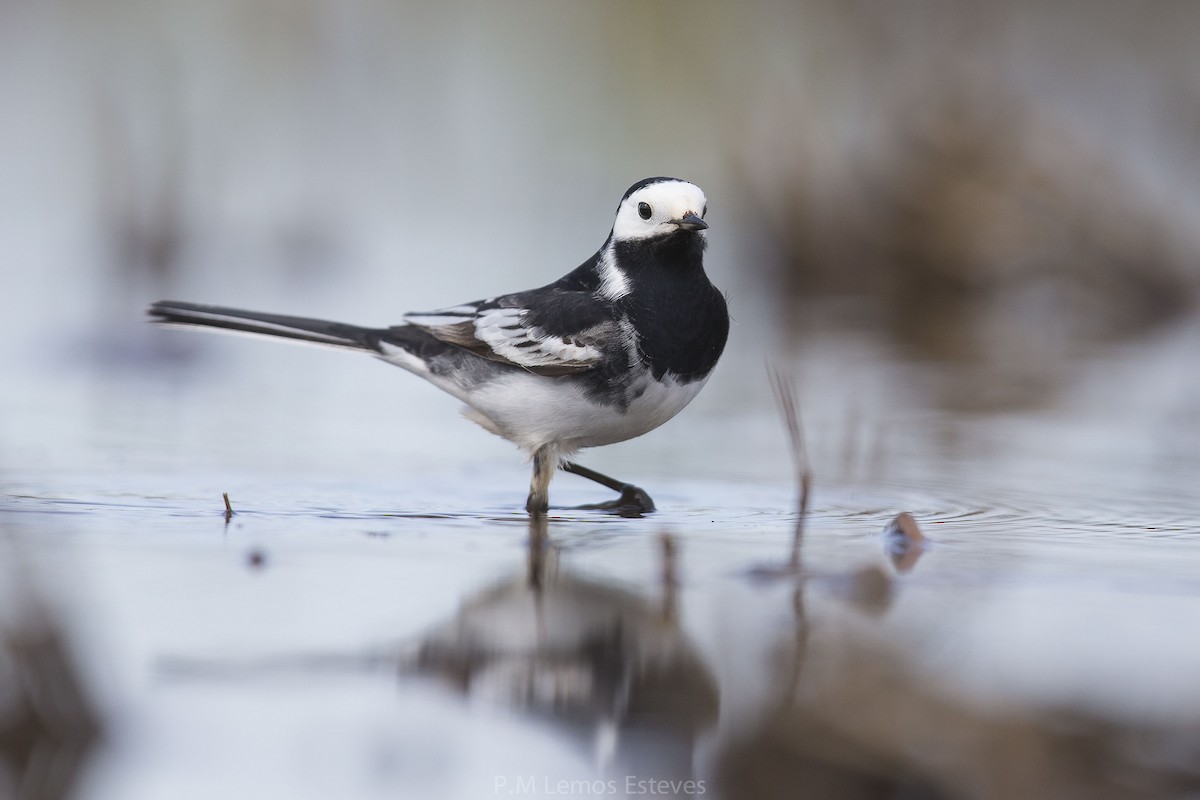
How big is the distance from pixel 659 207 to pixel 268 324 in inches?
67.1

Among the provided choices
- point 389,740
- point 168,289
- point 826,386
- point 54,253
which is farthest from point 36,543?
point 54,253

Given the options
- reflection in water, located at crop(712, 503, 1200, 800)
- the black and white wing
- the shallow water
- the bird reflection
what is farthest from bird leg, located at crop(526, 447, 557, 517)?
reflection in water, located at crop(712, 503, 1200, 800)

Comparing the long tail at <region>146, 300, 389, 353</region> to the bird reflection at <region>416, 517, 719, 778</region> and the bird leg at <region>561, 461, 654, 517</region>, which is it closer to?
the bird leg at <region>561, 461, 654, 517</region>

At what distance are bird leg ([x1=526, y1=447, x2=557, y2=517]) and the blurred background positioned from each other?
9 cm

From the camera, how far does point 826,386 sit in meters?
9.29

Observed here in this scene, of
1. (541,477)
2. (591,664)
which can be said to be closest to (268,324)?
(541,477)

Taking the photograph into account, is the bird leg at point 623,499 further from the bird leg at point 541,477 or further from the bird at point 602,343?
the bird leg at point 541,477

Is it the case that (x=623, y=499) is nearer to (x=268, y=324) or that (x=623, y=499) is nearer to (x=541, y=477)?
(x=541, y=477)

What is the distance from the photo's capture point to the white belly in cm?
615

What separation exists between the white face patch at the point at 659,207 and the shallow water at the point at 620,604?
3.35 feet

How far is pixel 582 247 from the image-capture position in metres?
14.4

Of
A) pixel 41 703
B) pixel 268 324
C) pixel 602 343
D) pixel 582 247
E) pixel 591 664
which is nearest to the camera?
pixel 41 703

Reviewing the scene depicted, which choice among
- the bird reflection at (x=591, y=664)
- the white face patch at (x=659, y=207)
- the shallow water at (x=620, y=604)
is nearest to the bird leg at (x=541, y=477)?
the shallow water at (x=620, y=604)

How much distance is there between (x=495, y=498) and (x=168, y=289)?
21.9 ft
